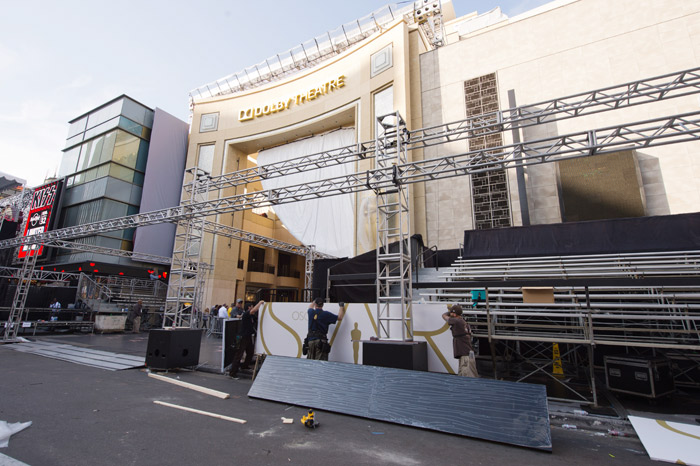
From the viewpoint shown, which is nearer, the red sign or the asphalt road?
the asphalt road

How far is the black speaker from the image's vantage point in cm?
845

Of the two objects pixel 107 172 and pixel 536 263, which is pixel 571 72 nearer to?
pixel 536 263

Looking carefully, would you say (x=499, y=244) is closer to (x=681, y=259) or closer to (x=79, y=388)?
(x=681, y=259)

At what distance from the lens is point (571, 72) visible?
51.8ft

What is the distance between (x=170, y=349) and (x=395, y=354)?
5752 mm

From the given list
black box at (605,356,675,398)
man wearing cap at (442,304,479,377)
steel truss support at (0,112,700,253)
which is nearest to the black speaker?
steel truss support at (0,112,700,253)

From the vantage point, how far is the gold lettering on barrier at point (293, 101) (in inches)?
926

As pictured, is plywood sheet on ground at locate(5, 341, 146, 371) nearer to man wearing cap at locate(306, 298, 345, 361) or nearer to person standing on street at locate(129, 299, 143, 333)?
man wearing cap at locate(306, 298, 345, 361)

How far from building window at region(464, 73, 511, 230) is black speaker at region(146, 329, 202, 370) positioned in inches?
520

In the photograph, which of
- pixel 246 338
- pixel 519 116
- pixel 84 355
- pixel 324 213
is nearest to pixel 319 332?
pixel 246 338

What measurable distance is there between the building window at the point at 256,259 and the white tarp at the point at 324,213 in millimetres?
6480

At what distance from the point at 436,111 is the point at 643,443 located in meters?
17.4

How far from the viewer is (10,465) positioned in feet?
10.5

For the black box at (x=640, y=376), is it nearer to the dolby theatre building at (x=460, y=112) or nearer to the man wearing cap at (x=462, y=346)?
the man wearing cap at (x=462, y=346)
